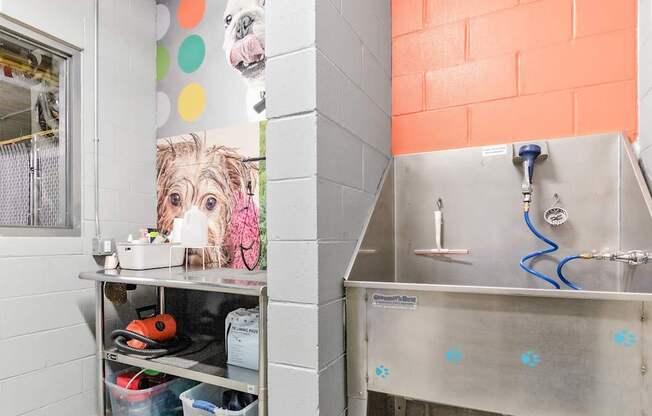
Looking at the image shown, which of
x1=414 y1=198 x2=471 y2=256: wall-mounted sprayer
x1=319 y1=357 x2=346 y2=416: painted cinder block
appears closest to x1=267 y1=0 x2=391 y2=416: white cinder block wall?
x1=319 y1=357 x2=346 y2=416: painted cinder block

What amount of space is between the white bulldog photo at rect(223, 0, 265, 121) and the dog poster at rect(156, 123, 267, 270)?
147 mm

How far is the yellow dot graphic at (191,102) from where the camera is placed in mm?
2049

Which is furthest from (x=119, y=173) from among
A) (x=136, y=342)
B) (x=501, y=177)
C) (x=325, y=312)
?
(x=501, y=177)

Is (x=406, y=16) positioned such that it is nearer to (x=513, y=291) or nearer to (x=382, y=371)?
(x=513, y=291)

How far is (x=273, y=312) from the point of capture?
1060 millimetres

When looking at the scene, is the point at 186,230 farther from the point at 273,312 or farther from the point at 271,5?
the point at 271,5

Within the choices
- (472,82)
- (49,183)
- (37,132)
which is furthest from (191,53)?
(472,82)

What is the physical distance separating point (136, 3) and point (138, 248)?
4.91 ft

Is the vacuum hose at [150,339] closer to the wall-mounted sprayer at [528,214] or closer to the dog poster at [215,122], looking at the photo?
the dog poster at [215,122]

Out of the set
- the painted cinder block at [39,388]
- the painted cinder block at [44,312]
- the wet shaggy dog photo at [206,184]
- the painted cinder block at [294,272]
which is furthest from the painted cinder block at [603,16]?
the painted cinder block at [39,388]

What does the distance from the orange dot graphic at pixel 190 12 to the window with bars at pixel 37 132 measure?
2.00 ft

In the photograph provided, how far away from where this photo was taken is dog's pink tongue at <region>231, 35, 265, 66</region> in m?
1.85

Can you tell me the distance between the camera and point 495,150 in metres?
1.40

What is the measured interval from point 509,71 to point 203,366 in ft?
5.44
